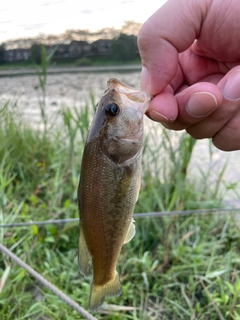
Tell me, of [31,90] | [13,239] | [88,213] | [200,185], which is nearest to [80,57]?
[31,90]

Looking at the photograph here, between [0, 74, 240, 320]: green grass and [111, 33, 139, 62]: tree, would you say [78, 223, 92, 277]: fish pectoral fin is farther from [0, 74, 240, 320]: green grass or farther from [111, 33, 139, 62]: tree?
[111, 33, 139, 62]: tree

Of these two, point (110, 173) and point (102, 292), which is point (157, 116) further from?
point (102, 292)

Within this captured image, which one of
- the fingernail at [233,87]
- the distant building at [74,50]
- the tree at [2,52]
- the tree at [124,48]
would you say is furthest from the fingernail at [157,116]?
the distant building at [74,50]

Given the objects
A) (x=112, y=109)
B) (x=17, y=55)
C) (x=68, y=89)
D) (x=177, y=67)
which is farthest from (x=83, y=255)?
(x=68, y=89)

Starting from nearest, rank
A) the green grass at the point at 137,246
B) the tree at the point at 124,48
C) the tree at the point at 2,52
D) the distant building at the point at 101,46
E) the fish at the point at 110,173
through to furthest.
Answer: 1. the fish at the point at 110,173
2. the green grass at the point at 137,246
3. the tree at the point at 124,48
4. the tree at the point at 2,52
5. the distant building at the point at 101,46

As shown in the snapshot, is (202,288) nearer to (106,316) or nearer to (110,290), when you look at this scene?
(106,316)

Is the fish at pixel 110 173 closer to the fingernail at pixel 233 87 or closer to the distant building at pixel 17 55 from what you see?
the fingernail at pixel 233 87
